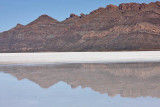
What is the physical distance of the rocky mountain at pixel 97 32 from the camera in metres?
111

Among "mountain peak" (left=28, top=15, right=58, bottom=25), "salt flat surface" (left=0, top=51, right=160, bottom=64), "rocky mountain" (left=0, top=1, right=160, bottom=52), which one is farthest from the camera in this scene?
"mountain peak" (left=28, top=15, right=58, bottom=25)

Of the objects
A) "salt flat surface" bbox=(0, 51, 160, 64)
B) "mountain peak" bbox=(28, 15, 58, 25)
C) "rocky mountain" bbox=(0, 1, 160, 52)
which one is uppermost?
"mountain peak" bbox=(28, 15, 58, 25)

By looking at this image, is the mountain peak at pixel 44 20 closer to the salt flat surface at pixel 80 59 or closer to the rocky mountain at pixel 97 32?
the rocky mountain at pixel 97 32

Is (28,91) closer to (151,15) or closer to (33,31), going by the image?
(151,15)

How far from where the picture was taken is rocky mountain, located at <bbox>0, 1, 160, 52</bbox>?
365 feet

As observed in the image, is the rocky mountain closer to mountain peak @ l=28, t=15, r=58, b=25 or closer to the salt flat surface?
mountain peak @ l=28, t=15, r=58, b=25

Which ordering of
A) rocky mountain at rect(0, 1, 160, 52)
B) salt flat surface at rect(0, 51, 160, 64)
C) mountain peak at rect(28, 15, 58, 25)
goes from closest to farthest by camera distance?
salt flat surface at rect(0, 51, 160, 64), rocky mountain at rect(0, 1, 160, 52), mountain peak at rect(28, 15, 58, 25)

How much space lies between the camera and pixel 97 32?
12688 centimetres

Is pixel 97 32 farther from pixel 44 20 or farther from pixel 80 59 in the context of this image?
pixel 80 59

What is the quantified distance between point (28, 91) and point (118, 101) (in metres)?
3.44

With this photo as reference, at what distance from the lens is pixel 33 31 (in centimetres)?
15712

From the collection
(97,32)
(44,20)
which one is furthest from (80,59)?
(44,20)

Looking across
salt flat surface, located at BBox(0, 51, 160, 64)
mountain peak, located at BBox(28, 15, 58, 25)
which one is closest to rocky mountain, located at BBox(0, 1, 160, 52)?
mountain peak, located at BBox(28, 15, 58, 25)

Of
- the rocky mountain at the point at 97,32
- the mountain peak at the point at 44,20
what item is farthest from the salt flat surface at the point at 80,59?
the mountain peak at the point at 44,20
